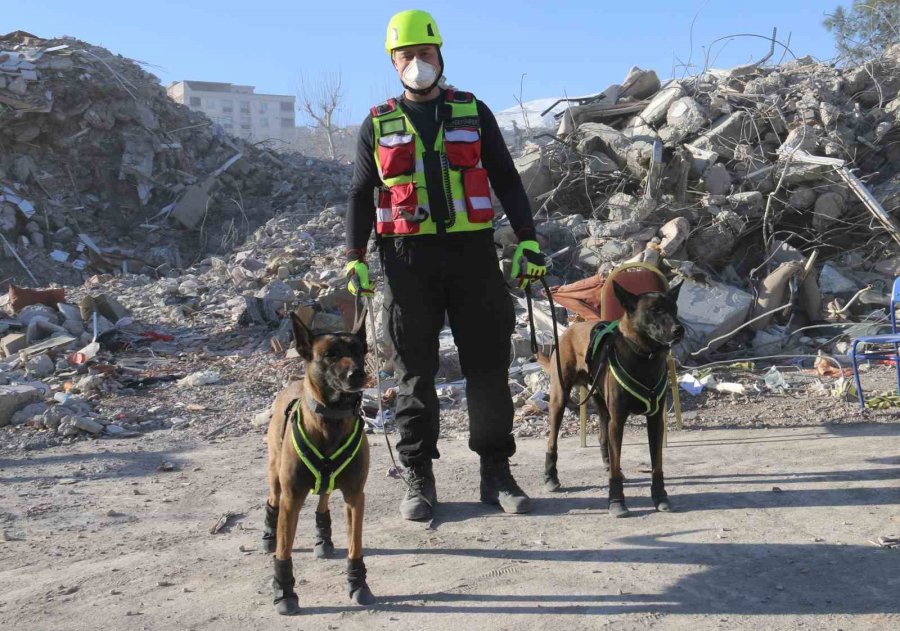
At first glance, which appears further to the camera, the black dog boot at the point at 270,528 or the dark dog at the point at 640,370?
the dark dog at the point at 640,370

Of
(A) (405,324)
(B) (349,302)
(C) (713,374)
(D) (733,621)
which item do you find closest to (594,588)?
(D) (733,621)

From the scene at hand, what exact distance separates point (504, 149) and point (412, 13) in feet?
2.67

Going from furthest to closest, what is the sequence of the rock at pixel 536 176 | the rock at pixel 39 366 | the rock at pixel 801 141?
the rock at pixel 536 176 → the rock at pixel 801 141 → the rock at pixel 39 366

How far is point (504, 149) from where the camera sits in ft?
14.0

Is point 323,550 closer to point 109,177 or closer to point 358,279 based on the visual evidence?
point 358,279

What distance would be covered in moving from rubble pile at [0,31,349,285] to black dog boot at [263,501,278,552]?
40.4ft

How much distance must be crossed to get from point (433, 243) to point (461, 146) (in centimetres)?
50

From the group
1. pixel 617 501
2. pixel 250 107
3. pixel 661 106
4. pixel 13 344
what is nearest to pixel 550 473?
pixel 617 501

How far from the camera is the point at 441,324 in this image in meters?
4.25

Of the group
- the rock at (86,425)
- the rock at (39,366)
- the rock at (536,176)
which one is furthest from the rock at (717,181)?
the rock at (39,366)

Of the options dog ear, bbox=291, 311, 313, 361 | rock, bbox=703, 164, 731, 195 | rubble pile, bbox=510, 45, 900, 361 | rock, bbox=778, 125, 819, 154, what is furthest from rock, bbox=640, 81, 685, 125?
dog ear, bbox=291, 311, 313, 361

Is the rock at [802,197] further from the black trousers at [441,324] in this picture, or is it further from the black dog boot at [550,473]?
the black trousers at [441,324]

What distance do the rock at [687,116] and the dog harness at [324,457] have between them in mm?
8226

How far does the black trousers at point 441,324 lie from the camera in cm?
411
